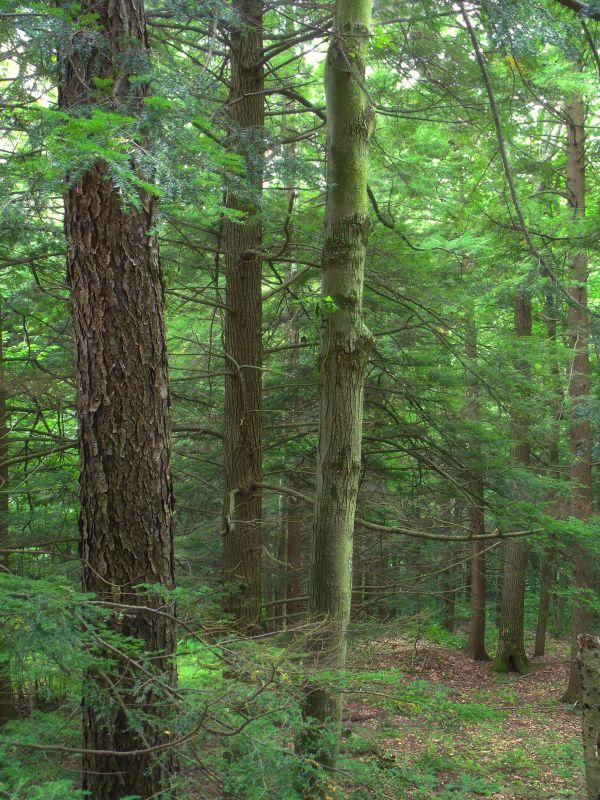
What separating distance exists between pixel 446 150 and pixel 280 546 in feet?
38.1

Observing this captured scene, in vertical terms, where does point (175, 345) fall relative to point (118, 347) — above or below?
above

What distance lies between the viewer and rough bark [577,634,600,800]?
10.0 ft

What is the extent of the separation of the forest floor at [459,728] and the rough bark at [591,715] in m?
0.42

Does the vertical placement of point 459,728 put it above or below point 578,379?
below

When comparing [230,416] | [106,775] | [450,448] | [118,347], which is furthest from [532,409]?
[106,775]

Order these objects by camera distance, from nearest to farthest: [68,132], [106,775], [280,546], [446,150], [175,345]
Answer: [68,132]
[106,775]
[446,150]
[175,345]
[280,546]

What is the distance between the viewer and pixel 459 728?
6863 millimetres

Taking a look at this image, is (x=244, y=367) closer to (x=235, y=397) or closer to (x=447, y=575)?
(x=235, y=397)

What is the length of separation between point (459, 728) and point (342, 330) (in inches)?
198

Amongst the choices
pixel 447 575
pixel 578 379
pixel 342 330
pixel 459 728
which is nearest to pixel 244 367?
pixel 342 330

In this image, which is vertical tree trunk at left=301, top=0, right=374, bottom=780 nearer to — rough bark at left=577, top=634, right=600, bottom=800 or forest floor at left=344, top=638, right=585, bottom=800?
forest floor at left=344, top=638, right=585, bottom=800

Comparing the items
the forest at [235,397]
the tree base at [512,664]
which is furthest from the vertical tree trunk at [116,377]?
the tree base at [512,664]

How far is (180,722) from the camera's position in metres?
2.74

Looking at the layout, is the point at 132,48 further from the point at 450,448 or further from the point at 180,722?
the point at 450,448
